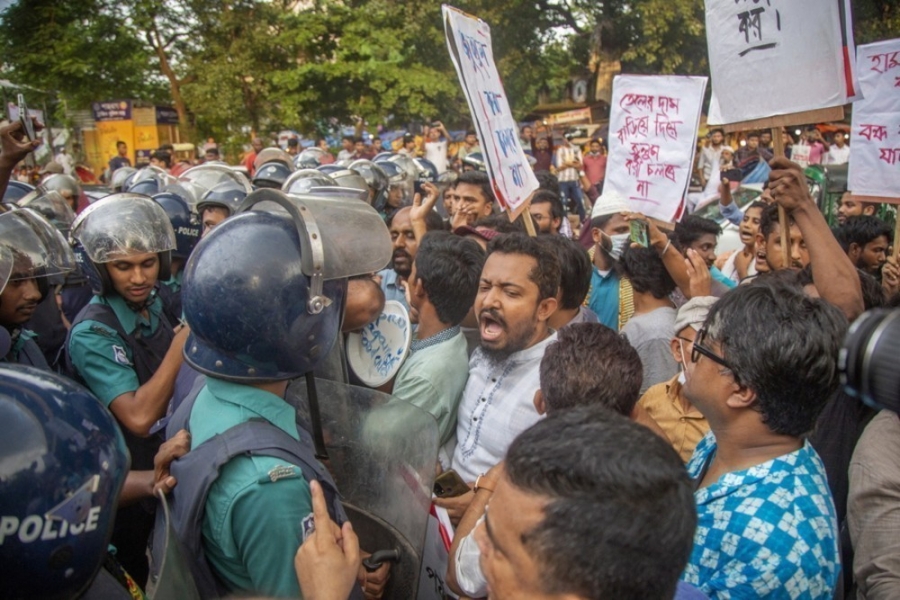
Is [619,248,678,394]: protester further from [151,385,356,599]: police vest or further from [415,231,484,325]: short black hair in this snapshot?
[151,385,356,599]: police vest

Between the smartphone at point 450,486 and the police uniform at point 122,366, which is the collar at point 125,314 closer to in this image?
the police uniform at point 122,366

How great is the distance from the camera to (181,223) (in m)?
5.05

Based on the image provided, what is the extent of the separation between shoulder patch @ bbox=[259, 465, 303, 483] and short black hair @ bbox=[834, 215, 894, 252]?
15.2 ft

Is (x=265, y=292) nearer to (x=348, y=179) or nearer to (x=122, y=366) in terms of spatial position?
(x=122, y=366)

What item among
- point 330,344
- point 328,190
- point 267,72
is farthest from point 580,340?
point 267,72

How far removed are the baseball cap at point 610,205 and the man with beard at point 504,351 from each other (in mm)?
2125

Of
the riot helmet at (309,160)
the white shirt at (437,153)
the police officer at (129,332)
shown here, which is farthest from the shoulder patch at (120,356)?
the white shirt at (437,153)

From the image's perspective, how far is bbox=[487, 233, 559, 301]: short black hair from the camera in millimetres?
3217

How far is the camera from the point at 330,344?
2.08m

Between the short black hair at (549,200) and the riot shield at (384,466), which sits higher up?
the short black hair at (549,200)

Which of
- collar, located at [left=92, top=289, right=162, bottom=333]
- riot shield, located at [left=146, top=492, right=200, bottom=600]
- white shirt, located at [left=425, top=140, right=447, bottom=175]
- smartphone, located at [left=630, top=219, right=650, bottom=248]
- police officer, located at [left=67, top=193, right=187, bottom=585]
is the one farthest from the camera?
white shirt, located at [left=425, top=140, right=447, bottom=175]

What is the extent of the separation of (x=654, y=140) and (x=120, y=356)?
358 centimetres

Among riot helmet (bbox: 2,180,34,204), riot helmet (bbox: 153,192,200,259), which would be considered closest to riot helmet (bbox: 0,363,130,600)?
riot helmet (bbox: 153,192,200,259)

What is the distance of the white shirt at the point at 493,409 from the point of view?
2889 mm
